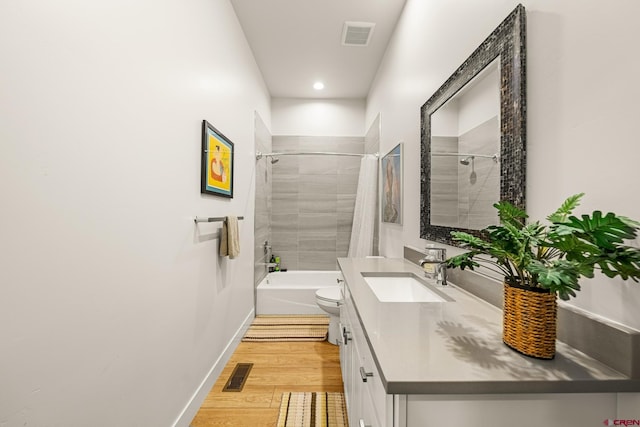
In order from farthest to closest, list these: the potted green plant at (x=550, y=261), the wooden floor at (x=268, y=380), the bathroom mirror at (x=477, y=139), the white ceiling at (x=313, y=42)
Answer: the white ceiling at (x=313, y=42), the wooden floor at (x=268, y=380), the bathroom mirror at (x=477, y=139), the potted green plant at (x=550, y=261)

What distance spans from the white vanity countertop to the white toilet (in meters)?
1.53

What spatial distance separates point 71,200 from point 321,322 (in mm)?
2785

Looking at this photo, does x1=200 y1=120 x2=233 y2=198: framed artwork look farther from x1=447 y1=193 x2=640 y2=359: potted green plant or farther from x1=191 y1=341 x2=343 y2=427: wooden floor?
x1=447 y1=193 x2=640 y2=359: potted green plant

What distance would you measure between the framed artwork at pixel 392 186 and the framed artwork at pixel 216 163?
1.32 meters

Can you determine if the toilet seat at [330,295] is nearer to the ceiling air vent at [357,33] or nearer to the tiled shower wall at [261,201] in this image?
the tiled shower wall at [261,201]

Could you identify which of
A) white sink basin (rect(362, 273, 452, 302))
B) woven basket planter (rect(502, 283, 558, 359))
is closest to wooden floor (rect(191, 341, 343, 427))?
white sink basin (rect(362, 273, 452, 302))

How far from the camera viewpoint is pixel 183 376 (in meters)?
1.64

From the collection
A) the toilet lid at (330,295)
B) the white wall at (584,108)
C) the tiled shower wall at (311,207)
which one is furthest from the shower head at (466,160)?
the tiled shower wall at (311,207)

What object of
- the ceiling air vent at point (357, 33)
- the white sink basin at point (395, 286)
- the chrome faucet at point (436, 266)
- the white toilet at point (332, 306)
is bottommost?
the white toilet at point (332, 306)

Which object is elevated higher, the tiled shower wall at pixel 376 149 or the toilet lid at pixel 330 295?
the tiled shower wall at pixel 376 149

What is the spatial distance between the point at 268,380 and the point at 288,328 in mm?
929

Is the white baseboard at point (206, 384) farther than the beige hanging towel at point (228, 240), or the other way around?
the beige hanging towel at point (228, 240)

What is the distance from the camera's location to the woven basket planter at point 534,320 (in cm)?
71

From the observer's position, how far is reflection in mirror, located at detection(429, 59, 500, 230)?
122 centimetres
